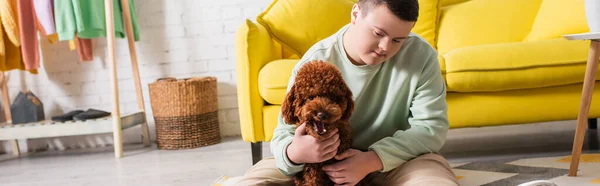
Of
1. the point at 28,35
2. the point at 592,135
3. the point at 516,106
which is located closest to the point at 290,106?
the point at 516,106

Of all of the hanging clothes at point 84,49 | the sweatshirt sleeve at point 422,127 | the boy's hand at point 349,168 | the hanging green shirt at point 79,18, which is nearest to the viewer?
the boy's hand at point 349,168

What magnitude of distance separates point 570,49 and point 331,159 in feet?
3.93

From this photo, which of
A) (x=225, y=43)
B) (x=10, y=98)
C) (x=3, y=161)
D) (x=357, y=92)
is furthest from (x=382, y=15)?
(x=10, y=98)

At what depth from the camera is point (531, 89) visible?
6.44 feet

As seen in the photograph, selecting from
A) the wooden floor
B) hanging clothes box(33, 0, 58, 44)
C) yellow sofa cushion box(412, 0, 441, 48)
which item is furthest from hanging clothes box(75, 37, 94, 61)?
yellow sofa cushion box(412, 0, 441, 48)

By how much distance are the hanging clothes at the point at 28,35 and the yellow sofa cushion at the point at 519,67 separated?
231 cm

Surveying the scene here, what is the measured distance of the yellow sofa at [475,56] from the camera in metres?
1.91

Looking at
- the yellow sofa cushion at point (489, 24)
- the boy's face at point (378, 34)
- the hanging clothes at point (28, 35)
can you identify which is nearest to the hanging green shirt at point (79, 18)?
the hanging clothes at point (28, 35)

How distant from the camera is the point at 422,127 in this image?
4.08 ft

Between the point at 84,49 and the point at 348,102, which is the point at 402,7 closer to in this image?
the point at 348,102

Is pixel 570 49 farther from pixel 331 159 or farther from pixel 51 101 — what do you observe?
pixel 51 101

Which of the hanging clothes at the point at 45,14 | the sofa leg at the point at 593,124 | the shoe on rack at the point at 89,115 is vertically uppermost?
the hanging clothes at the point at 45,14

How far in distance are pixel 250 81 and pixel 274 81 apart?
A: 11 centimetres

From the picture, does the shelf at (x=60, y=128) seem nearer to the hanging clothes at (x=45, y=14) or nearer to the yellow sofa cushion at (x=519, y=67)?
the hanging clothes at (x=45, y=14)
